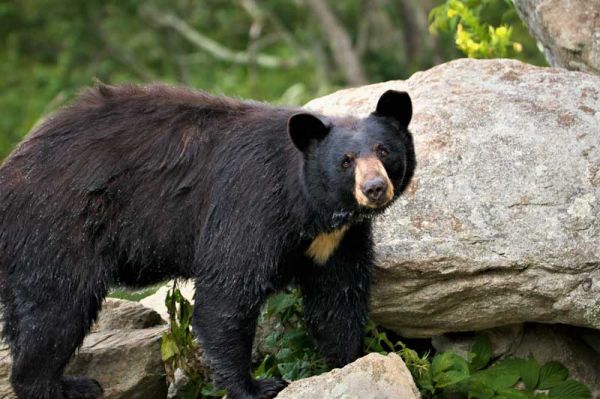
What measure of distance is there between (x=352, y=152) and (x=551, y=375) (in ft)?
7.02

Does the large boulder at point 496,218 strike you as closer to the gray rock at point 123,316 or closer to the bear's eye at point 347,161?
the bear's eye at point 347,161

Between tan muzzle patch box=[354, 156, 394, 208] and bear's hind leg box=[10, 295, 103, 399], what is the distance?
6.18ft

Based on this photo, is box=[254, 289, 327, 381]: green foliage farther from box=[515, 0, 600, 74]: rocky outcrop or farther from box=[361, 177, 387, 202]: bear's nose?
box=[515, 0, 600, 74]: rocky outcrop

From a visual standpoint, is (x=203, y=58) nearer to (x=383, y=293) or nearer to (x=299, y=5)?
(x=299, y=5)

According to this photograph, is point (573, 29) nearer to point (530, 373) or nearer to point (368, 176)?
point (530, 373)

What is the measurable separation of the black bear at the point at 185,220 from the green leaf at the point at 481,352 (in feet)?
2.57

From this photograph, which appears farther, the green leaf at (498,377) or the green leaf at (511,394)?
the green leaf at (498,377)

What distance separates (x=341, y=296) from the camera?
25.5ft

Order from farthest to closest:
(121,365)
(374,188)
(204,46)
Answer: (204,46)
(121,365)
(374,188)

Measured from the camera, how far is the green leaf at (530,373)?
7844 millimetres

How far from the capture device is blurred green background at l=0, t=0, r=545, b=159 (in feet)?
69.1

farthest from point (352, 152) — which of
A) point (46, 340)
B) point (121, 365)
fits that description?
point (121, 365)

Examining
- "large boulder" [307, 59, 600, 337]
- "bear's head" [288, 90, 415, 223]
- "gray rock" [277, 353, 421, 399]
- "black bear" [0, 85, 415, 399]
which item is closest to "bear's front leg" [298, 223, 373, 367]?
"black bear" [0, 85, 415, 399]

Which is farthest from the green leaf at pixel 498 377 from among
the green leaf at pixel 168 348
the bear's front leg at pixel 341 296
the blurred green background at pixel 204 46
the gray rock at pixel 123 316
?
the blurred green background at pixel 204 46
